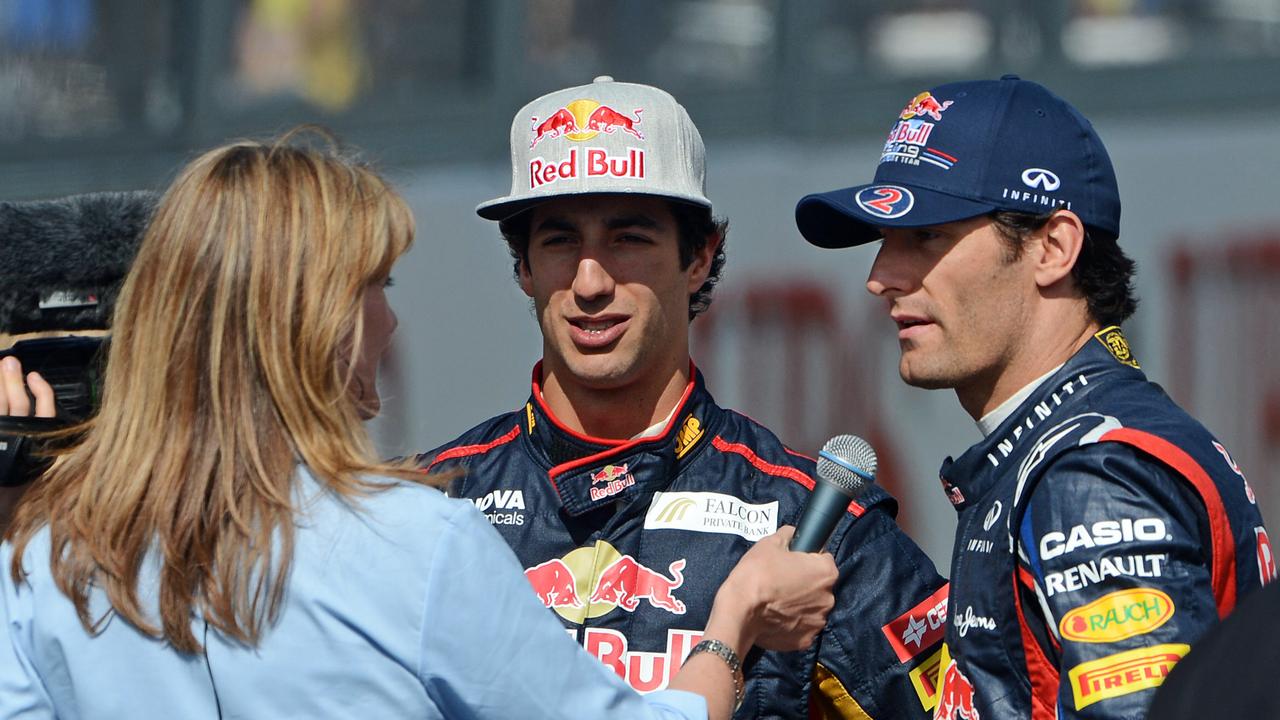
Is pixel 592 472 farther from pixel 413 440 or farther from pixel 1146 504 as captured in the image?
pixel 413 440

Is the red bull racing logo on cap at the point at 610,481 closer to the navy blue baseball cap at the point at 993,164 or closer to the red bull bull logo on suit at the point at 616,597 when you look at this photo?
the red bull bull logo on suit at the point at 616,597

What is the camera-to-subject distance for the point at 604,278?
8.98 feet

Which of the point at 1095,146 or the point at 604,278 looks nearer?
the point at 1095,146

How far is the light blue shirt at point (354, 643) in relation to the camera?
168 cm

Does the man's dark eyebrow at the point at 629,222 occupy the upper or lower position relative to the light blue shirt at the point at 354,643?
upper

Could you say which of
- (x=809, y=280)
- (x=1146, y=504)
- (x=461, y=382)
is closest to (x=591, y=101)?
(x=1146, y=504)

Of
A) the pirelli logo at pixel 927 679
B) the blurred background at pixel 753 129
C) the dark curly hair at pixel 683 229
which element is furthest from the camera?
the blurred background at pixel 753 129

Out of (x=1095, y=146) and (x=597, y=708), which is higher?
(x=1095, y=146)

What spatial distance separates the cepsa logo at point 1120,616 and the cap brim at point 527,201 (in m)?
1.10

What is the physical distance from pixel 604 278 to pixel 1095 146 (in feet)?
2.73

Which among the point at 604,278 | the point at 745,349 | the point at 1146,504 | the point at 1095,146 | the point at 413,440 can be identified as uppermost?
the point at 1095,146

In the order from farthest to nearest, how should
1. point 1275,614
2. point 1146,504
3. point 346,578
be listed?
point 1146,504 < point 346,578 < point 1275,614

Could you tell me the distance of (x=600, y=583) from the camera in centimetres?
261

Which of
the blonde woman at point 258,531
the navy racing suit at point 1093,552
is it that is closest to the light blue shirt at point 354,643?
the blonde woman at point 258,531
